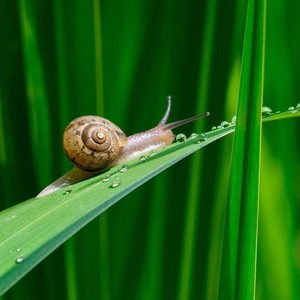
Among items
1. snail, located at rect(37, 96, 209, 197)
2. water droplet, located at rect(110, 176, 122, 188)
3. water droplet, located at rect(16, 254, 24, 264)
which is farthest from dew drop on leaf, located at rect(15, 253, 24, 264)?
snail, located at rect(37, 96, 209, 197)

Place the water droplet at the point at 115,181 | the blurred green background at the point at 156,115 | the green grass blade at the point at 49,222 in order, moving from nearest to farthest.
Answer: the green grass blade at the point at 49,222, the water droplet at the point at 115,181, the blurred green background at the point at 156,115

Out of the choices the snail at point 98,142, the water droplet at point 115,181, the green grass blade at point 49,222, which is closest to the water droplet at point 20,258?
the green grass blade at point 49,222

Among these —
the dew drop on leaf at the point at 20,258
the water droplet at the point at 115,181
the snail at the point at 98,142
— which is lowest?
the snail at the point at 98,142

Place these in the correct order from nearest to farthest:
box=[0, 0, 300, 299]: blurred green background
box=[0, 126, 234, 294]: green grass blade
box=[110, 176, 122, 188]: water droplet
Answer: box=[0, 126, 234, 294]: green grass blade, box=[110, 176, 122, 188]: water droplet, box=[0, 0, 300, 299]: blurred green background

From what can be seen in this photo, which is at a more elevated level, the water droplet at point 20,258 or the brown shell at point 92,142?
the water droplet at point 20,258

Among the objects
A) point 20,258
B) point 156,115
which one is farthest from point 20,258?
point 156,115

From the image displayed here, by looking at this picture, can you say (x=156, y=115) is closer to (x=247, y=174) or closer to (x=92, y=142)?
(x=92, y=142)

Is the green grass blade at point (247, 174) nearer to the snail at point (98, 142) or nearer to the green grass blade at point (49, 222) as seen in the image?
the green grass blade at point (49, 222)

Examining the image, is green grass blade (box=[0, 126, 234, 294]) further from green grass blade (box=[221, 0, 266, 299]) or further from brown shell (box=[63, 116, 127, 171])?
brown shell (box=[63, 116, 127, 171])
